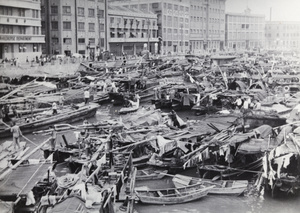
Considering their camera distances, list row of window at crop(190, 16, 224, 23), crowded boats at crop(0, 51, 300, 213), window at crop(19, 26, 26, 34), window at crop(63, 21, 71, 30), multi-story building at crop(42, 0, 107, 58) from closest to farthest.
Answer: crowded boats at crop(0, 51, 300, 213) → window at crop(19, 26, 26, 34) → multi-story building at crop(42, 0, 107, 58) → window at crop(63, 21, 71, 30) → row of window at crop(190, 16, 224, 23)

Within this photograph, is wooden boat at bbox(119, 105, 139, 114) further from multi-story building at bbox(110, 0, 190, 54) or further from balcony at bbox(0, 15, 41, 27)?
multi-story building at bbox(110, 0, 190, 54)

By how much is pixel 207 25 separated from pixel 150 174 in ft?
391

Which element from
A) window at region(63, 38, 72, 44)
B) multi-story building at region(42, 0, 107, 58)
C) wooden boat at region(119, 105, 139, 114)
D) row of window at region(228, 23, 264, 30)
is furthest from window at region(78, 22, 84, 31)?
row of window at region(228, 23, 264, 30)

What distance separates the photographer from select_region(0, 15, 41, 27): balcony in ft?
194

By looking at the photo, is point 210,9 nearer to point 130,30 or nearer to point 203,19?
point 203,19

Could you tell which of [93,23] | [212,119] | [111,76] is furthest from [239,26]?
[212,119]

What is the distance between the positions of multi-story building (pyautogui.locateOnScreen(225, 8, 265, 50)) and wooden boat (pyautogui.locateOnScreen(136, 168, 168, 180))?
133 m

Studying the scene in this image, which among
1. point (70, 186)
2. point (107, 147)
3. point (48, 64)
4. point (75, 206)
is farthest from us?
point (48, 64)

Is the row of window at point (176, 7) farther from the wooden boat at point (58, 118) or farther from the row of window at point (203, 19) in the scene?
the wooden boat at point (58, 118)

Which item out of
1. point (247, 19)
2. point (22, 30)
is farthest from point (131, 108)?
point (247, 19)

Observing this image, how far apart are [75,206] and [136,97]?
98.9 ft

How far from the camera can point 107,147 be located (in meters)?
23.0

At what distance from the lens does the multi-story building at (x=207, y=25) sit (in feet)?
420

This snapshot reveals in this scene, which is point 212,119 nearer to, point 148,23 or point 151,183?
point 151,183
